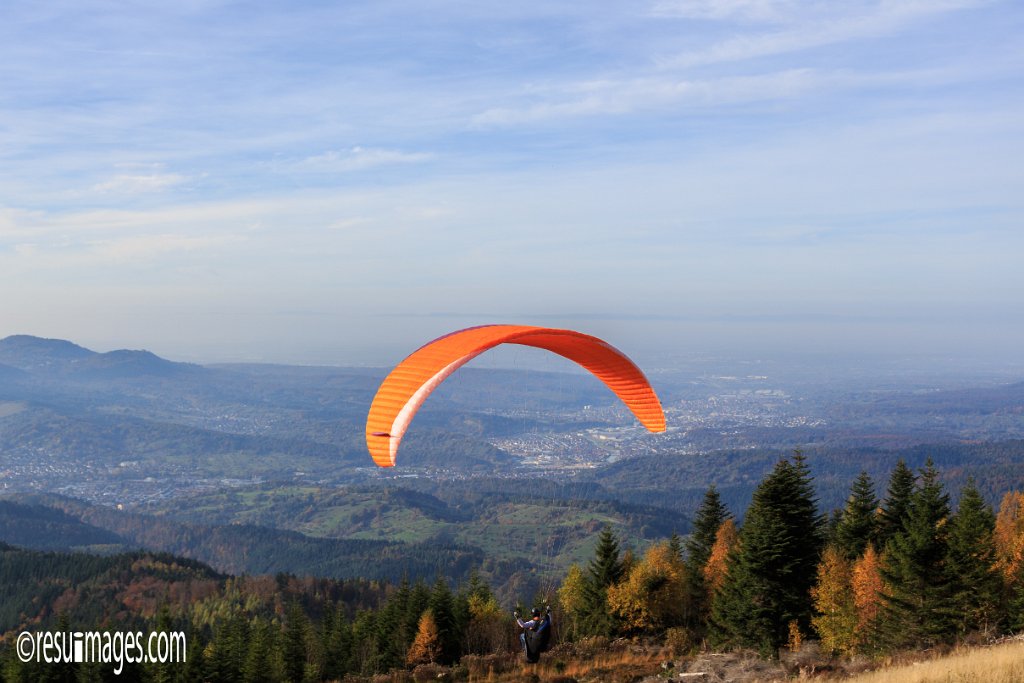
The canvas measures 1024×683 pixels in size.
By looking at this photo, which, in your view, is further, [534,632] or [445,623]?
[445,623]

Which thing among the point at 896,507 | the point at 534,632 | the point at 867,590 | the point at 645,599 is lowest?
the point at 645,599

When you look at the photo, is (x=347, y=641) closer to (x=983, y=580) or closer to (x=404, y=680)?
(x=404, y=680)

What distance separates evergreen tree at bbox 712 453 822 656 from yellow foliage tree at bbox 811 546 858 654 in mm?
769

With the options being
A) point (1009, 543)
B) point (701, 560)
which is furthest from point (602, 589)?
point (1009, 543)

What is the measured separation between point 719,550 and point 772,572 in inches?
508

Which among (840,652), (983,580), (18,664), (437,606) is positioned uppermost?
(983,580)

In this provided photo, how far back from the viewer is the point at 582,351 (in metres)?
34.4

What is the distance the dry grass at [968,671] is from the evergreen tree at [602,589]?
21.5m

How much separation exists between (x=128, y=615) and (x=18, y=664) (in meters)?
87.1

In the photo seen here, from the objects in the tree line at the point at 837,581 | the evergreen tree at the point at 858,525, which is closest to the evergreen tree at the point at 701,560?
the tree line at the point at 837,581

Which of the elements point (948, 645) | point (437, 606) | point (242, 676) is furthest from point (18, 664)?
point (948, 645)

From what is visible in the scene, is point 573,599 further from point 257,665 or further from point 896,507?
point 896,507

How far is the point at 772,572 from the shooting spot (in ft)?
115

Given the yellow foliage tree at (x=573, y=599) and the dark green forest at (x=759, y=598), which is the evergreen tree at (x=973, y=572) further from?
the yellow foliage tree at (x=573, y=599)
